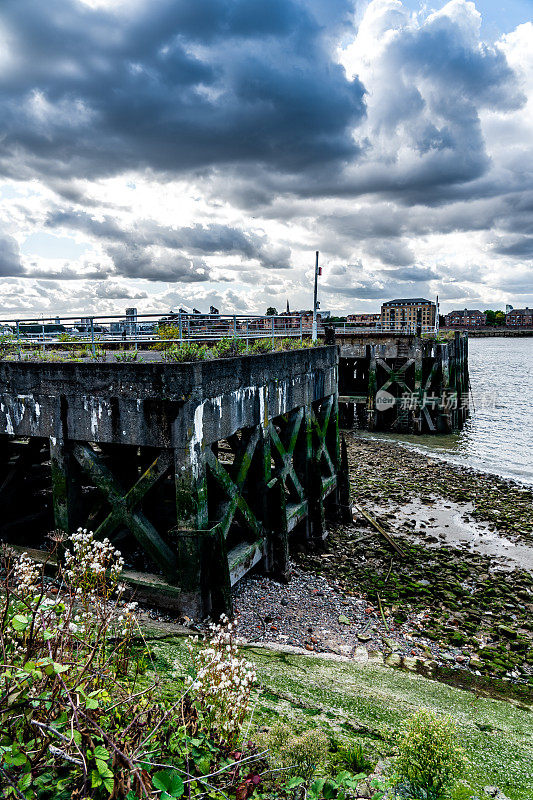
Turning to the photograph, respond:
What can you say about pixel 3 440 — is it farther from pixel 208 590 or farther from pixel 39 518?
pixel 208 590

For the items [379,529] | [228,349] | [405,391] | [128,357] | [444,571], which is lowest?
[444,571]

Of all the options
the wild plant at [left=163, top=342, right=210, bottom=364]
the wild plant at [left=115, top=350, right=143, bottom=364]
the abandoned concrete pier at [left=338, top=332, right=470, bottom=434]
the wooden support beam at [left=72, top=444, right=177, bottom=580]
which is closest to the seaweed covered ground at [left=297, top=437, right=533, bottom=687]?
the wooden support beam at [left=72, top=444, right=177, bottom=580]

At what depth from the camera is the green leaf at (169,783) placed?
2.81 meters

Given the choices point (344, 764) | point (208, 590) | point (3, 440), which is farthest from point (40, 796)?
point (3, 440)

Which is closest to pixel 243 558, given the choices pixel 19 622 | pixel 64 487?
pixel 64 487

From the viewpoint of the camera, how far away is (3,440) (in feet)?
33.9

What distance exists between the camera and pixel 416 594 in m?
10.2

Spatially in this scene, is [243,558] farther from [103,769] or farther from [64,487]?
[103,769]

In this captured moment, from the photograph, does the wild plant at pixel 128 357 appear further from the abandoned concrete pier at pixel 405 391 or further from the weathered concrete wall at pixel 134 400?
the abandoned concrete pier at pixel 405 391

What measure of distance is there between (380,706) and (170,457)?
160 inches

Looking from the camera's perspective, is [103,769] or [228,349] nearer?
[103,769]

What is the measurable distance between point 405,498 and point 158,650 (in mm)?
12337

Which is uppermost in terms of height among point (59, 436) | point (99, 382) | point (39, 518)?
point (99, 382)

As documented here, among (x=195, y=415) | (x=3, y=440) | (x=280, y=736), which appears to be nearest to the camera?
(x=280, y=736)
